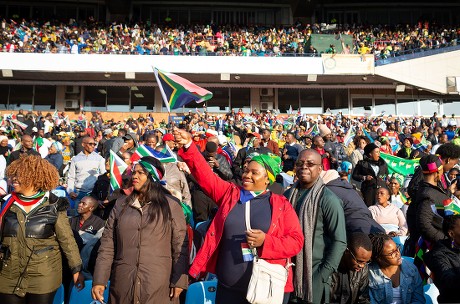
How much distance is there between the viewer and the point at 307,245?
3.12 metres

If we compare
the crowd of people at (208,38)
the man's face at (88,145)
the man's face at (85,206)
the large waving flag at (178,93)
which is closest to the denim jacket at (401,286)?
the large waving flag at (178,93)

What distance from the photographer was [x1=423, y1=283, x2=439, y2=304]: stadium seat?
153 inches

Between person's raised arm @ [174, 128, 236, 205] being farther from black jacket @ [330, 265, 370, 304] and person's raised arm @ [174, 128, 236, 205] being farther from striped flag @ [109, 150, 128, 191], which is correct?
striped flag @ [109, 150, 128, 191]

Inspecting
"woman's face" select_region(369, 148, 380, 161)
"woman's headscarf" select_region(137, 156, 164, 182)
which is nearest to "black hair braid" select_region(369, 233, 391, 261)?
"woman's headscarf" select_region(137, 156, 164, 182)

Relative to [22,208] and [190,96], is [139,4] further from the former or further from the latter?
[22,208]

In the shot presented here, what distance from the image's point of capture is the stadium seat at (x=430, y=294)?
389cm

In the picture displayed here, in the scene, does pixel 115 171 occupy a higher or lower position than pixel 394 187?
higher

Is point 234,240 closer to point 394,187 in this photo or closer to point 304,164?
point 304,164

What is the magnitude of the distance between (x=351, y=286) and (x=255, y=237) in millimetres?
1109

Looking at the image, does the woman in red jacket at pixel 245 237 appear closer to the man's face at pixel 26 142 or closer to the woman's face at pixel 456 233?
the woman's face at pixel 456 233

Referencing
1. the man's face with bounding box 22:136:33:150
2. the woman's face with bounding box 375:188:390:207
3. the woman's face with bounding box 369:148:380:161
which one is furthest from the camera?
the man's face with bounding box 22:136:33:150

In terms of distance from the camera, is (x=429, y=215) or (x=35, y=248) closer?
→ (x=35, y=248)

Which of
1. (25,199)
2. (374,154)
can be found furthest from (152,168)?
(374,154)

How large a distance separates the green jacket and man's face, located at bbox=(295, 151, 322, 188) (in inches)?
73.2
